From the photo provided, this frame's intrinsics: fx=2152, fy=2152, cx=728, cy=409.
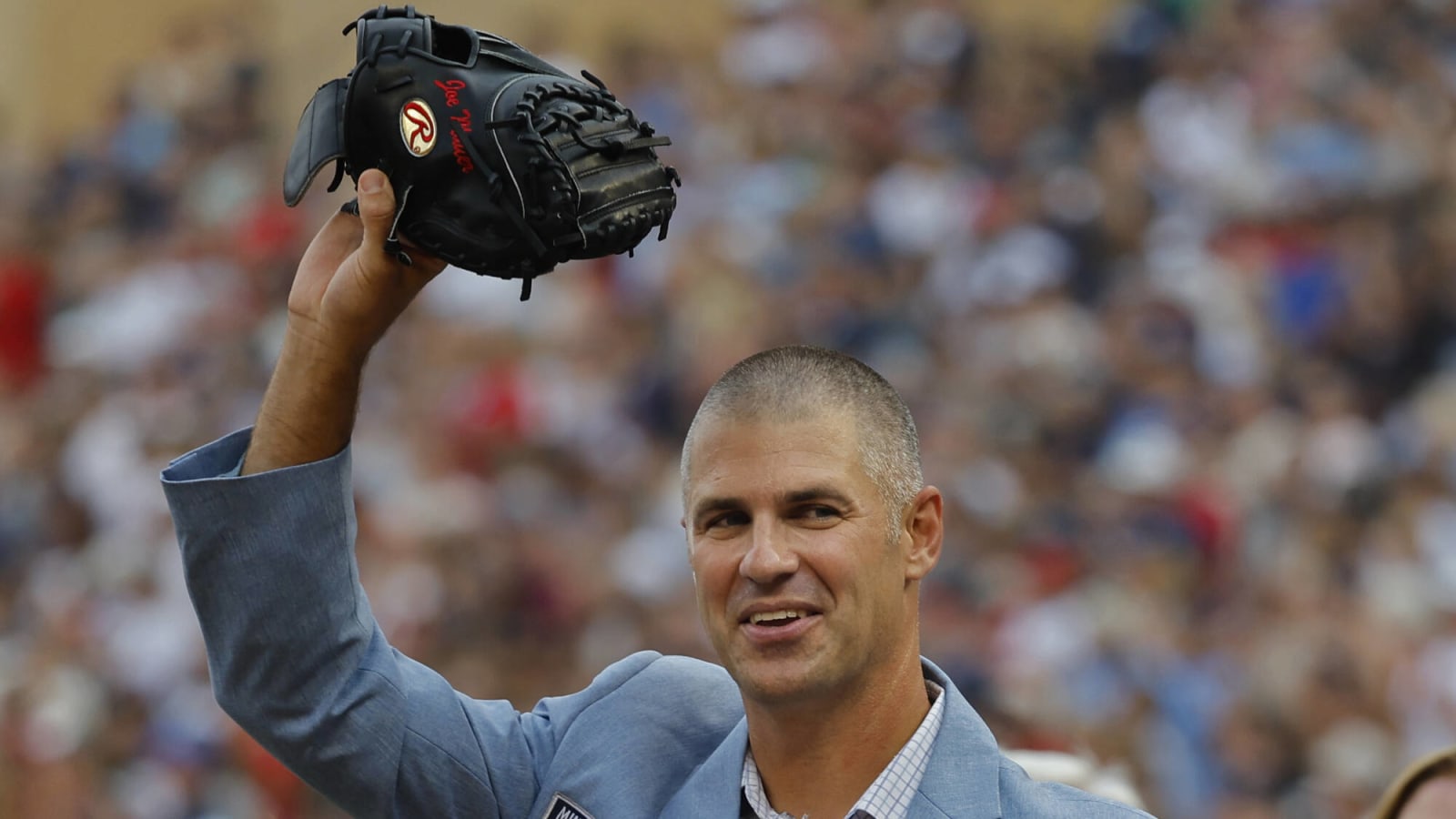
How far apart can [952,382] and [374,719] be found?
20.5ft

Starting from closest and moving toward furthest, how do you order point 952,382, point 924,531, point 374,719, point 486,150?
A: point 486,150 → point 374,719 → point 924,531 → point 952,382

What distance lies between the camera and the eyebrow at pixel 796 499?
2.52 meters

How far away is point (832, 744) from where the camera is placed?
8.41 feet

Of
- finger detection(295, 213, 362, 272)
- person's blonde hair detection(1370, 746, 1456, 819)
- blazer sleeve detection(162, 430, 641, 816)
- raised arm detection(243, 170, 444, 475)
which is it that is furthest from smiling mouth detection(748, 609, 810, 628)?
person's blonde hair detection(1370, 746, 1456, 819)

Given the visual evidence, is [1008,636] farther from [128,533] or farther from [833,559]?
[833,559]

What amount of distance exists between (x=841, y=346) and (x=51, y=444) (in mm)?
3825

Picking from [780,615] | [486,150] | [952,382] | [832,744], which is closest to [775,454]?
[780,615]

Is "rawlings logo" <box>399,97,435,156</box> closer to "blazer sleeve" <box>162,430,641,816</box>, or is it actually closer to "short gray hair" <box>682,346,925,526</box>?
"blazer sleeve" <box>162,430,641,816</box>

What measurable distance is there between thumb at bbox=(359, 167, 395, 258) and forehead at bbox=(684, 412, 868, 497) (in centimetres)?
46

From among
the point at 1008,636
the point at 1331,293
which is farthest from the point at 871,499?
the point at 1331,293

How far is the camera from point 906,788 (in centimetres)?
254

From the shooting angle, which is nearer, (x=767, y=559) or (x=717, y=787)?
(x=767, y=559)

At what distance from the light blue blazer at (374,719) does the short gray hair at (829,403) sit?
27 cm

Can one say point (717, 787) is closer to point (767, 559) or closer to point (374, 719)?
point (767, 559)
